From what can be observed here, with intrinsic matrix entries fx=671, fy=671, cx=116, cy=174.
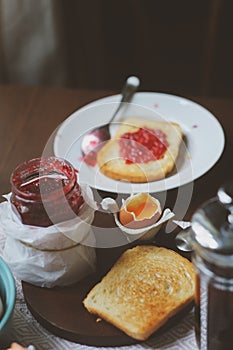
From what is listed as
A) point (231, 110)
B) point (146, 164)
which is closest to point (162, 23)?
point (231, 110)

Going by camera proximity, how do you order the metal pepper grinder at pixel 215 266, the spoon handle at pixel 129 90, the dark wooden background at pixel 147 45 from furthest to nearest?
1. the dark wooden background at pixel 147 45
2. the spoon handle at pixel 129 90
3. the metal pepper grinder at pixel 215 266

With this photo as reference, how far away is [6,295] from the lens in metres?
0.86

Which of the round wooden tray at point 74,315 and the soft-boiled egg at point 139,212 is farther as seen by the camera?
the soft-boiled egg at point 139,212

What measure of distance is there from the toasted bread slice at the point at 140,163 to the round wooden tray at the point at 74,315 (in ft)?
0.98

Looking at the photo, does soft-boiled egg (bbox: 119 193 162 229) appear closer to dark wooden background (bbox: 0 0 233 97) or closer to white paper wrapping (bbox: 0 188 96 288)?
white paper wrapping (bbox: 0 188 96 288)

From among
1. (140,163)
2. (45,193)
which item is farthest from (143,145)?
(45,193)

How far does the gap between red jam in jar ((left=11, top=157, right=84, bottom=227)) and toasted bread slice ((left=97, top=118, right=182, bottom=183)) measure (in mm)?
308

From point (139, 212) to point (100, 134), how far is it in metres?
0.38

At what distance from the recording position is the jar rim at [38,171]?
88cm

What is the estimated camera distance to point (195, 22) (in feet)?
7.09

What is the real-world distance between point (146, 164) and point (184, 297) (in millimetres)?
416

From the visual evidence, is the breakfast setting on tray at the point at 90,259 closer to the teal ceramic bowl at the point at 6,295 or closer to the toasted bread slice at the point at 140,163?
the teal ceramic bowl at the point at 6,295

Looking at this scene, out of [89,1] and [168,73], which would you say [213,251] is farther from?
[168,73]

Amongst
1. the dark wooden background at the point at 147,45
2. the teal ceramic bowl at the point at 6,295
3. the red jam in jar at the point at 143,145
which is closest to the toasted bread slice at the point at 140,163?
the red jam in jar at the point at 143,145
